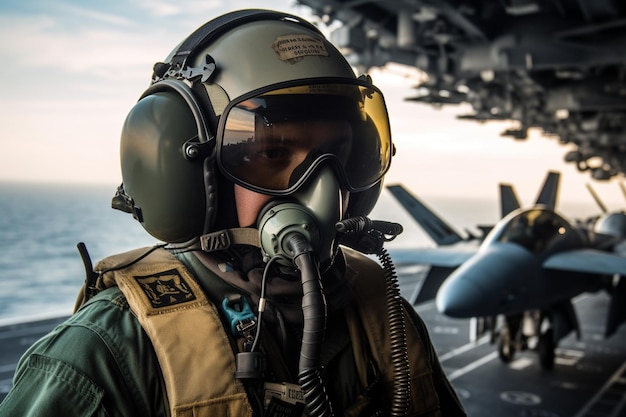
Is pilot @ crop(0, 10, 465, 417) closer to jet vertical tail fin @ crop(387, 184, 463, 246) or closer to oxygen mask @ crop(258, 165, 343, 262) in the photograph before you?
oxygen mask @ crop(258, 165, 343, 262)

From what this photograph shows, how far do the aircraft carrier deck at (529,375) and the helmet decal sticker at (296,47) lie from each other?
7790 mm

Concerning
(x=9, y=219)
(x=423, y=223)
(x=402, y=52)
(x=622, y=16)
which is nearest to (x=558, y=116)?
(x=402, y=52)

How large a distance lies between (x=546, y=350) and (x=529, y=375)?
22.2 inches

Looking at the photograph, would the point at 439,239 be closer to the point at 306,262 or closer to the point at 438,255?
the point at 438,255

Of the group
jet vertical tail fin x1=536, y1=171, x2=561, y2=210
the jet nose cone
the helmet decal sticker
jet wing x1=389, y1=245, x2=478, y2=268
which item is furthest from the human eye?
jet vertical tail fin x1=536, y1=171, x2=561, y2=210

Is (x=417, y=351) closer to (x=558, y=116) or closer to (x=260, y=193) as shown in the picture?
(x=260, y=193)

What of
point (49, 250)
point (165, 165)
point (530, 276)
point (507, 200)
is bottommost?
point (49, 250)

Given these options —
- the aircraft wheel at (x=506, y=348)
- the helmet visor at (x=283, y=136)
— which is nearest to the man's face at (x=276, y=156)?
the helmet visor at (x=283, y=136)

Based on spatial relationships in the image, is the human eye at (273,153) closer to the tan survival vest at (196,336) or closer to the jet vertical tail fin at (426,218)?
the tan survival vest at (196,336)

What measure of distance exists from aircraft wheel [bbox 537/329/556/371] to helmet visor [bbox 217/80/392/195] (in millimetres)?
9643

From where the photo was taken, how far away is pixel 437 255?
10.3m

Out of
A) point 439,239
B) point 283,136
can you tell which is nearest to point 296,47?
point 283,136

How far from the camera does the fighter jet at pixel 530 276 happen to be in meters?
8.19

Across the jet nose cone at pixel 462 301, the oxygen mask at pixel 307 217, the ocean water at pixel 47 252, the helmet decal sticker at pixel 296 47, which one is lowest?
the ocean water at pixel 47 252
